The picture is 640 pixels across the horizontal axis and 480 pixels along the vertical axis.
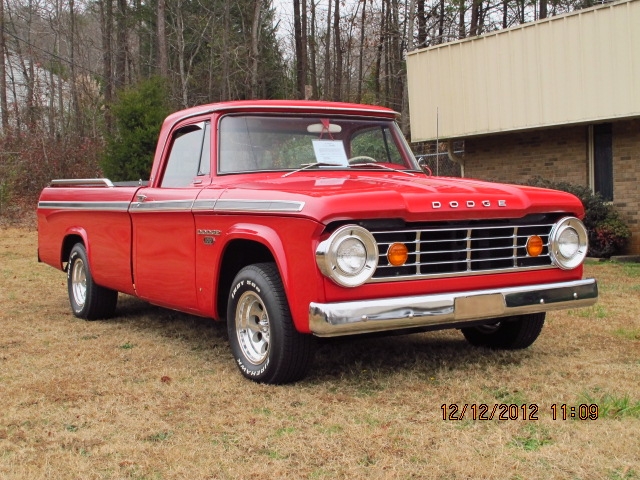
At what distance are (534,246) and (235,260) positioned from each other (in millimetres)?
1944

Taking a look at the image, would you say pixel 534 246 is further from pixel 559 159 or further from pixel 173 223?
pixel 559 159

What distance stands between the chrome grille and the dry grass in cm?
68

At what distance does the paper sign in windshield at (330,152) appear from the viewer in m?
5.49

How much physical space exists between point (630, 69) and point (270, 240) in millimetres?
8509

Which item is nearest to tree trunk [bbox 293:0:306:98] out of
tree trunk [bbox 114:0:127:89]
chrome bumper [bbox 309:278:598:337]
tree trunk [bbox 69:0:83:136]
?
tree trunk [bbox 114:0:127:89]

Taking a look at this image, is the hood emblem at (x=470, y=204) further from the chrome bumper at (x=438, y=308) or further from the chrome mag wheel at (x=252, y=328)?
the chrome mag wheel at (x=252, y=328)

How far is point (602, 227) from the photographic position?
11789 millimetres

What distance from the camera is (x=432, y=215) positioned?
427 cm

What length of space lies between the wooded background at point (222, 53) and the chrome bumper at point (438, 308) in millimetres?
20693

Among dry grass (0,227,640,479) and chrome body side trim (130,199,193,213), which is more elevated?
chrome body side trim (130,199,193,213)

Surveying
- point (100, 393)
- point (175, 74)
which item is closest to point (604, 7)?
point (100, 393)

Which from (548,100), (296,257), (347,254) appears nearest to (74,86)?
(548,100)

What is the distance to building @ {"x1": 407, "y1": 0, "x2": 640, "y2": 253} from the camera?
36.9 feet

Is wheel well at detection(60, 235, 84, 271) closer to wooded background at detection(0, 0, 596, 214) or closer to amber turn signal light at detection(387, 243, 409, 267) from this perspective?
amber turn signal light at detection(387, 243, 409, 267)
